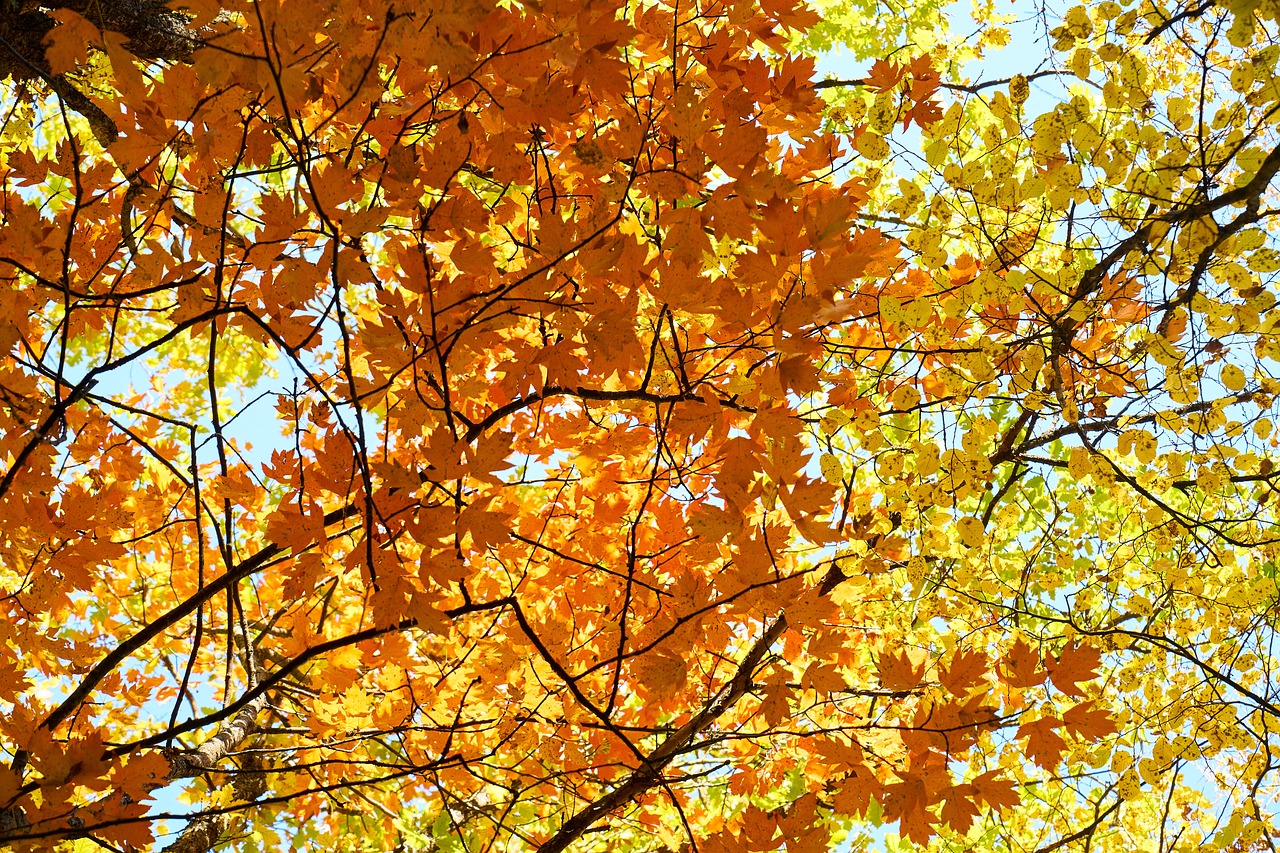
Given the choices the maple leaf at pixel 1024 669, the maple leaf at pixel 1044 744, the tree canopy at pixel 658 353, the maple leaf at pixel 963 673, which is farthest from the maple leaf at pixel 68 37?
the maple leaf at pixel 1044 744

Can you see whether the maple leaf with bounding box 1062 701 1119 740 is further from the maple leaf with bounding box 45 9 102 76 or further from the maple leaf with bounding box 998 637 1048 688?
the maple leaf with bounding box 45 9 102 76

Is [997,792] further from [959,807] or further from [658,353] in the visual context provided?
[658,353]

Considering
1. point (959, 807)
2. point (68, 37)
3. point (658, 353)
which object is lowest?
point (959, 807)

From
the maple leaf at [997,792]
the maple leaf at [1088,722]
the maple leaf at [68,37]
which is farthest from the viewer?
the maple leaf at [1088,722]

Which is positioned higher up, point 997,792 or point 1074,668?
point 1074,668

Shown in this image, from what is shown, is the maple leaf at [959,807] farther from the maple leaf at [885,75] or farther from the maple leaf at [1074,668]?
the maple leaf at [885,75]

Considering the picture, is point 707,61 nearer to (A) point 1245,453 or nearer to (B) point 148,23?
(A) point 1245,453

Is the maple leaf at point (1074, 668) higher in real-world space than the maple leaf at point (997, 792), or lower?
higher

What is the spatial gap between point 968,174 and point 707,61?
724 mm


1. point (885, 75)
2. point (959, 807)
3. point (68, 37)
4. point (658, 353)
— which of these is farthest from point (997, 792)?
point (68, 37)

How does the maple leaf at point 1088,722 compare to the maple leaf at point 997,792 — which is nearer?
the maple leaf at point 997,792

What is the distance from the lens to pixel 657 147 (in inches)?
89.1

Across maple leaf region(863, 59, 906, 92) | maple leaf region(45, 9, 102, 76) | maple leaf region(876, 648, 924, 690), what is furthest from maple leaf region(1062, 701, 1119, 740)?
maple leaf region(45, 9, 102, 76)

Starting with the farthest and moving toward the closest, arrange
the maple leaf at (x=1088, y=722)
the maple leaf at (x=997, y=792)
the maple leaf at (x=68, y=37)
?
the maple leaf at (x=1088, y=722) < the maple leaf at (x=997, y=792) < the maple leaf at (x=68, y=37)
